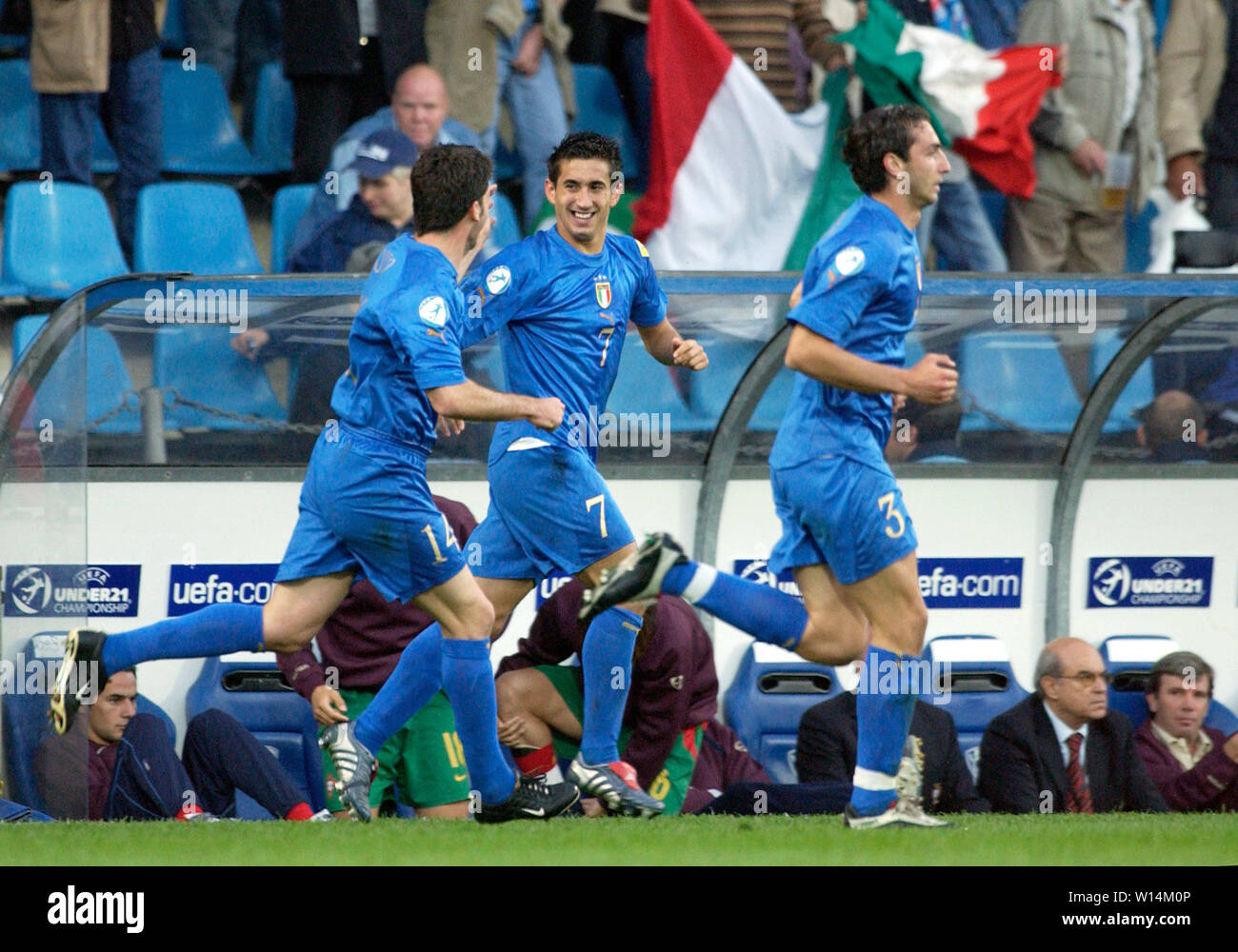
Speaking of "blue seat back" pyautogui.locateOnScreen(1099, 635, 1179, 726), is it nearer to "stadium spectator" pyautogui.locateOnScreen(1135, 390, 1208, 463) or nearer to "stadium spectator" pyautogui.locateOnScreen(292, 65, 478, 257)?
"stadium spectator" pyautogui.locateOnScreen(1135, 390, 1208, 463)

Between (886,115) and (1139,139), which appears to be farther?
(1139,139)

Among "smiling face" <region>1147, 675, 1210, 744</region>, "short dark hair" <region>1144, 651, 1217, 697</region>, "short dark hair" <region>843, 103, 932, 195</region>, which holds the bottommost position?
"smiling face" <region>1147, 675, 1210, 744</region>

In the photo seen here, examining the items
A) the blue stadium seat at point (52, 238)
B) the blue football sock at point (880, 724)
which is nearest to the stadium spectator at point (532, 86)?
the blue stadium seat at point (52, 238)

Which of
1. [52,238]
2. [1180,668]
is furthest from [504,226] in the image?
[1180,668]

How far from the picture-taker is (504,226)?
862 cm

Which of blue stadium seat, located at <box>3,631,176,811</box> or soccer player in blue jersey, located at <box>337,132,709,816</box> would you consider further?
blue stadium seat, located at <box>3,631,176,811</box>

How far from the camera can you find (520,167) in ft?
30.8

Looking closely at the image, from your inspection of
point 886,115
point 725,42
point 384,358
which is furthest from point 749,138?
point 384,358

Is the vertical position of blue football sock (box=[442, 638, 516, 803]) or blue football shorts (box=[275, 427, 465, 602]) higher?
blue football shorts (box=[275, 427, 465, 602])

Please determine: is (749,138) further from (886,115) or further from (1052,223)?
(886,115)

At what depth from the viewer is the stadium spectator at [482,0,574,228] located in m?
8.72

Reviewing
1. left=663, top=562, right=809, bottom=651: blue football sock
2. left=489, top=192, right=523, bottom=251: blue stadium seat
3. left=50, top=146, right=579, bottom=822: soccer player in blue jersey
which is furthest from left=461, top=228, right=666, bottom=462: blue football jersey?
left=489, top=192, right=523, bottom=251: blue stadium seat

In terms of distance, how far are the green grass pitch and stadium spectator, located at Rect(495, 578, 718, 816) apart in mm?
938

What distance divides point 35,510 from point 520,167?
14.0ft
